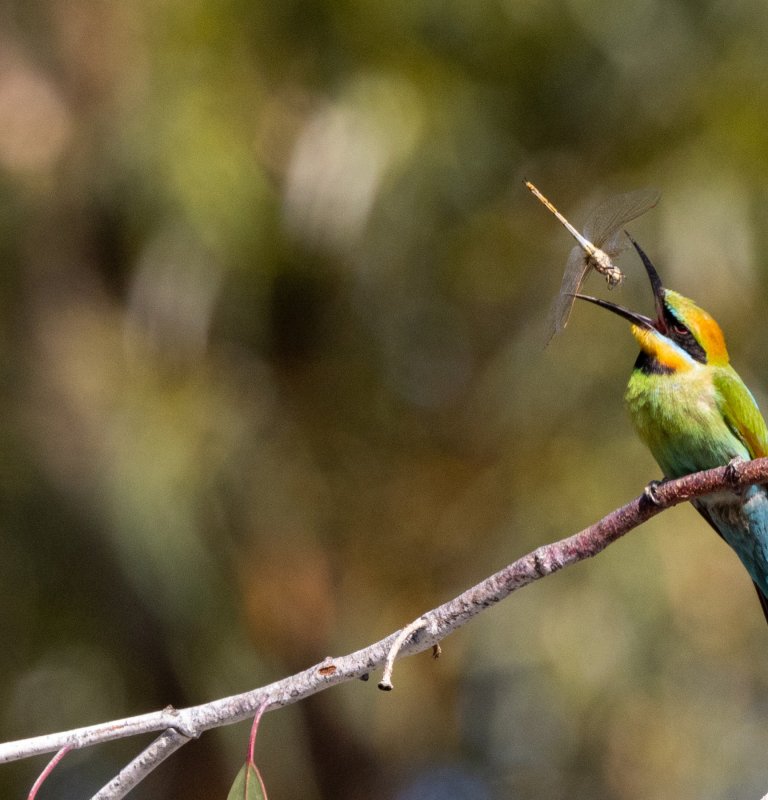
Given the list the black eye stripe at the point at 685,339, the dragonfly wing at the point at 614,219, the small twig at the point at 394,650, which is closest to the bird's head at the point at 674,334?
the black eye stripe at the point at 685,339

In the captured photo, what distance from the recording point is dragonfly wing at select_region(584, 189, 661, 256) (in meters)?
2.29

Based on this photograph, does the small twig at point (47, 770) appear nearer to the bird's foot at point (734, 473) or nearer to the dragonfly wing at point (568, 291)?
the bird's foot at point (734, 473)

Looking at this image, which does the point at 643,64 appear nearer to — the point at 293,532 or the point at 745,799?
the point at 293,532

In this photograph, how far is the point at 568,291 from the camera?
216 cm

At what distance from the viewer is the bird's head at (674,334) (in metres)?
2.10

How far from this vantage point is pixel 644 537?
12.5ft

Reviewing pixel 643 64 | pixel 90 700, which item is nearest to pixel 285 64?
pixel 643 64

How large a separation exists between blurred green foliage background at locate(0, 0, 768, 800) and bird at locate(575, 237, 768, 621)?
161cm

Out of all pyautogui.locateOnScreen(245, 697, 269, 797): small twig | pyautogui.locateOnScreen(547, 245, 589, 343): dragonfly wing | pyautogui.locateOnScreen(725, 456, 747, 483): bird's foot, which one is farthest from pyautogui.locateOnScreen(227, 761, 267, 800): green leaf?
pyautogui.locateOnScreen(547, 245, 589, 343): dragonfly wing

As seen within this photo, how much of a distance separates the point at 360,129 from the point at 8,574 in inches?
79.4

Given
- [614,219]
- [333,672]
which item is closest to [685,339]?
[614,219]

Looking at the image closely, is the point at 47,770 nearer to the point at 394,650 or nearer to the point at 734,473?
the point at 394,650

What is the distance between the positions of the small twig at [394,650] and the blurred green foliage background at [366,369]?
255 centimetres

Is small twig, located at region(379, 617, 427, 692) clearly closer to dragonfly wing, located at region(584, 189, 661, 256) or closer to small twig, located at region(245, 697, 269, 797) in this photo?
small twig, located at region(245, 697, 269, 797)
